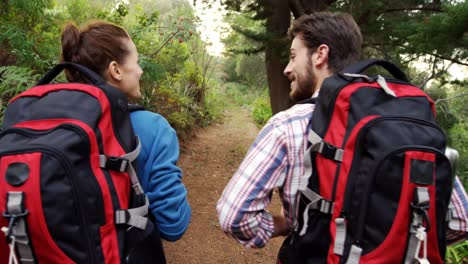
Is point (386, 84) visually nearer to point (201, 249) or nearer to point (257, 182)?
point (257, 182)

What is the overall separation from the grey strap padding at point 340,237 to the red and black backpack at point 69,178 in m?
0.76

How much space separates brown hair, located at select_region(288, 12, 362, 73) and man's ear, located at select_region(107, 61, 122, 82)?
897 mm

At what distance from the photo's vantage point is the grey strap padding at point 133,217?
4.23ft

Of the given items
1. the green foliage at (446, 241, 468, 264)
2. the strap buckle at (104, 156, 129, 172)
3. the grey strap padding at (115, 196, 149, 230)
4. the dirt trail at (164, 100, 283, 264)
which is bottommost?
the dirt trail at (164, 100, 283, 264)

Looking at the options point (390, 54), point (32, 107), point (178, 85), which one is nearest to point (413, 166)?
point (32, 107)

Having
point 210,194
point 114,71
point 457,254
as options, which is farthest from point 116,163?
point 210,194

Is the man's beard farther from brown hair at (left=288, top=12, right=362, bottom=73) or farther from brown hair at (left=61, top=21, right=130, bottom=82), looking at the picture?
brown hair at (left=61, top=21, right=130, bottom=82)

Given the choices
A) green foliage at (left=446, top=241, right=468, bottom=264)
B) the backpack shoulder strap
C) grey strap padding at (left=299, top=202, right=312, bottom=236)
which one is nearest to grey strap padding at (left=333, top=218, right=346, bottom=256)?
grey strap padding at (left=299, top=202, right=312, bottom=236)

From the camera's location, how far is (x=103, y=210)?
1.24 meters

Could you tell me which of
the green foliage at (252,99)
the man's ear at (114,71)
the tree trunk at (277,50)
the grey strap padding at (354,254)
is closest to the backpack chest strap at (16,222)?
the man's ear at (114,71)

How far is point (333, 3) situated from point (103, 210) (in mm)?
4991

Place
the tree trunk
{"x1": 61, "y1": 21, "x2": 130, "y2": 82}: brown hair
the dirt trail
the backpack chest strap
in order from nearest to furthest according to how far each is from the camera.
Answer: the backpack chest strap, {"x1": 61, "y1": 21, "x2": 130, "y2": 82}: brown hair, the dirt trail, the tree trunk

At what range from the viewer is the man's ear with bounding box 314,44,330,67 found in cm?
153

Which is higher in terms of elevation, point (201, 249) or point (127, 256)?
point (127, 256)
